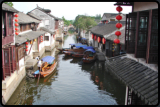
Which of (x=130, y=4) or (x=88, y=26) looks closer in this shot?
(x=130, y=4)

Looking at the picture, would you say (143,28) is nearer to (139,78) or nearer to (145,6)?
(145,6)

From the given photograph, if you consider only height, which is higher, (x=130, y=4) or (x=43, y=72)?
(x=130, y=4)

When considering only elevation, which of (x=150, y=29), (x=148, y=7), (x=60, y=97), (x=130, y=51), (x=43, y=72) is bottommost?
(x=60, y=97)

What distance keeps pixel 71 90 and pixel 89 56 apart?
40.9ft

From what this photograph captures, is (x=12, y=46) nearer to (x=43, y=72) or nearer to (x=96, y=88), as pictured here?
(x=43, y=72)

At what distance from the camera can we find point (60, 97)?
13.1 meters

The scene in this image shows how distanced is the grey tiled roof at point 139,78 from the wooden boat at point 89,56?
15728 mm

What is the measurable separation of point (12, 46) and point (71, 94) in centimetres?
616

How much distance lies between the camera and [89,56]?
86.6 ft

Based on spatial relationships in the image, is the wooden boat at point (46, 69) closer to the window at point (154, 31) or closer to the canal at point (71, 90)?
the canal at point (71, 90)

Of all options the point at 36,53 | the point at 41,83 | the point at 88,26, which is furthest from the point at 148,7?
the point at 88,26

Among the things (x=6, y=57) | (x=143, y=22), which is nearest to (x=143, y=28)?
(x=143, y=22)

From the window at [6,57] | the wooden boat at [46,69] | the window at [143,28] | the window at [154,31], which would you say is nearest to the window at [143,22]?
the window at [143,28]

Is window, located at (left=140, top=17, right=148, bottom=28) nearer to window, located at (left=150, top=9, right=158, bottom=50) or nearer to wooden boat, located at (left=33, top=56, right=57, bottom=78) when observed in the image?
window, located at (left=150, top=9, right=158, bottom=50)
